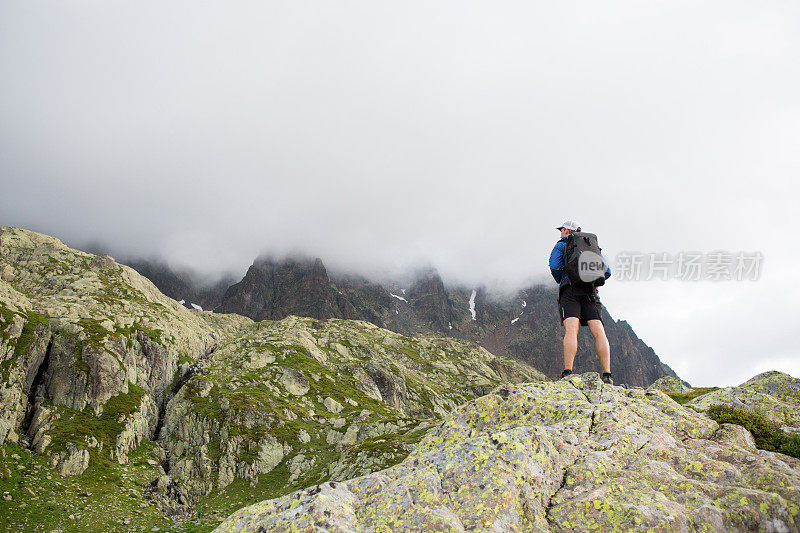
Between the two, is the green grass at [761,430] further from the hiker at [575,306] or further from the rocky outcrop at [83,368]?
the rocky outcrop at [83,368]

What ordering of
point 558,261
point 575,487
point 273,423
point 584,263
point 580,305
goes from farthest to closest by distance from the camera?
point 273,423 → point 558,261 → point 580,305 → point 584,263 → point 575,487

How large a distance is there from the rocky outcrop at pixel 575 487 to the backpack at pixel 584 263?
5.17 metres

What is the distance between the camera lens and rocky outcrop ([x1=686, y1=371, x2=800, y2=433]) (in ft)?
44.3

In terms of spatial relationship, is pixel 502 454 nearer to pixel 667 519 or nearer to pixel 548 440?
pixel 548 440

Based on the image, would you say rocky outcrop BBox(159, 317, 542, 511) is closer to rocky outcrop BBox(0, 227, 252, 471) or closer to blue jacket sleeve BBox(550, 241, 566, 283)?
rocky outcrop BBox(0, 227, 252, 471)

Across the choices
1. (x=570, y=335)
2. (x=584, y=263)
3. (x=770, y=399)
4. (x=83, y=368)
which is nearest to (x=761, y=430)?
(x=570, y=335)

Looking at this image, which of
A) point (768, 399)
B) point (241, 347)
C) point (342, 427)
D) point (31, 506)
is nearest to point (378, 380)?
point (241, 347)

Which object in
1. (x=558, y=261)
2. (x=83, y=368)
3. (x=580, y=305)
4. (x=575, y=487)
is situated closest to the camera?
(x=575, y=487)

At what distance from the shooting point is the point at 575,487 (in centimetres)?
838

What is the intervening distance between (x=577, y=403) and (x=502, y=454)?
534 centimetres

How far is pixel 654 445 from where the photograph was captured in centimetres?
986

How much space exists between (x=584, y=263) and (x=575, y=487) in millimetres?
8711

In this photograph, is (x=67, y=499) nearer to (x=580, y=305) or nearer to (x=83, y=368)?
(x=83, y=368)

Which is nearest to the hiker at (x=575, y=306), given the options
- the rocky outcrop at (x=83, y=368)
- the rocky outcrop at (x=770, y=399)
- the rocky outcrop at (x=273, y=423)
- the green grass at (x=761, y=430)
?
the green grass at (x=761, y=430)
